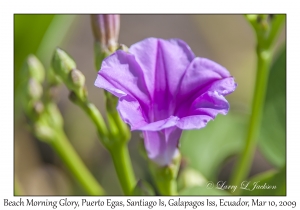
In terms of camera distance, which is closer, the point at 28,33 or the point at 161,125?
the point at 161,125

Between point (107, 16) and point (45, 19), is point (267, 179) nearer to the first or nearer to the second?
point (107, 16)

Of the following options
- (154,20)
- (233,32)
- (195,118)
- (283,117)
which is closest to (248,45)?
(233,32)

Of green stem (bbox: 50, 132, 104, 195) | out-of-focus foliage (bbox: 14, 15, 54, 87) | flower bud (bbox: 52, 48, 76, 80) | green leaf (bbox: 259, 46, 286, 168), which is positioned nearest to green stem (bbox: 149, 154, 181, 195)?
flower bud (bbox: 52, 48, 76, 80)

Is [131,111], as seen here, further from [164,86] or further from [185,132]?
[185,132]

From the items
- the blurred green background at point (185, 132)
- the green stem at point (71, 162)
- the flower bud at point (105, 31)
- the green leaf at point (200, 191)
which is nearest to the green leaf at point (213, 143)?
the blurred green background at point (185, 132)

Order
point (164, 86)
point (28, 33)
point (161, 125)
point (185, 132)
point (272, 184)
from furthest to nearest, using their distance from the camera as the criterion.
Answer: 1. point (185, 132)
2. point (28, 33)
3. point (272, 184)
4. point (164, 86)
5. point (161, 125)

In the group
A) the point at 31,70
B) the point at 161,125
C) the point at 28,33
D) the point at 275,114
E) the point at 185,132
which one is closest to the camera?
the point at 161,125

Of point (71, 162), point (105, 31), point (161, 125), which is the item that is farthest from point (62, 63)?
point (71, 162)
